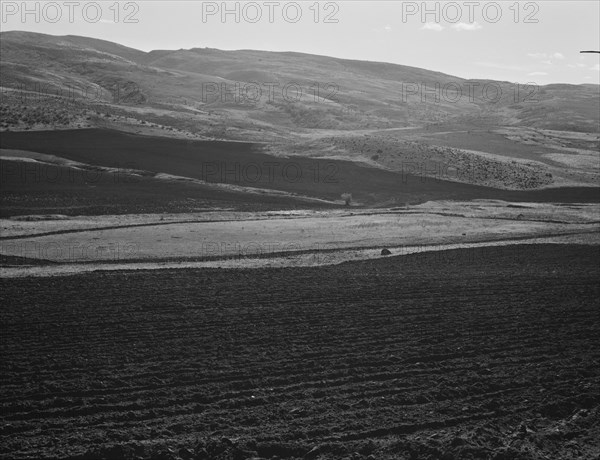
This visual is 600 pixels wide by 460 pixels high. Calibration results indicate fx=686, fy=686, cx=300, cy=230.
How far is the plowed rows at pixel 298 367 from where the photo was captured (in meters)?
14.7

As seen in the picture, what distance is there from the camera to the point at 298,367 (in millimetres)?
18922

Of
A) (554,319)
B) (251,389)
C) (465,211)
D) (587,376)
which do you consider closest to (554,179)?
(465,211)

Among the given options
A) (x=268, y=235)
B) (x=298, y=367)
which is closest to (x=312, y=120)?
(x=268, y=235)

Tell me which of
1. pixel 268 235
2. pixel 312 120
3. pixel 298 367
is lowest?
pixel 298 367

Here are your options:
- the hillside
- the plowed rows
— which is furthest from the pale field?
the hillside

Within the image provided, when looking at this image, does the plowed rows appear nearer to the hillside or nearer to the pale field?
the pale field

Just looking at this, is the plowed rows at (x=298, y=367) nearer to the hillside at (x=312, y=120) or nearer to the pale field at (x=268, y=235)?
the pale field at (x=268, y=235)

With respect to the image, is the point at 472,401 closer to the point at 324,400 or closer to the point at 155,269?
the point at 324,400

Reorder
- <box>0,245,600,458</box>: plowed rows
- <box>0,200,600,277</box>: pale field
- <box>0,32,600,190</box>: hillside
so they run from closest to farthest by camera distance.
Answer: <box>0,245,600,458</box>: plowed rows < <box>0,200,600,277</box>: pale field < <box>0,32,600,190</box>: hillside

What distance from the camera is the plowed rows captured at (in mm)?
14727

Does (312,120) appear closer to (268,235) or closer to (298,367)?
(268,235)

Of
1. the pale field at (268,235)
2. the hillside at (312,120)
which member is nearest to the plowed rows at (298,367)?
the pale field at (268,235)

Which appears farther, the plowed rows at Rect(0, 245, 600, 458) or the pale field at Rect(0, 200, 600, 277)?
the pale field at Rect(0, 200, 600, 277)

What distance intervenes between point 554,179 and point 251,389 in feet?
231
